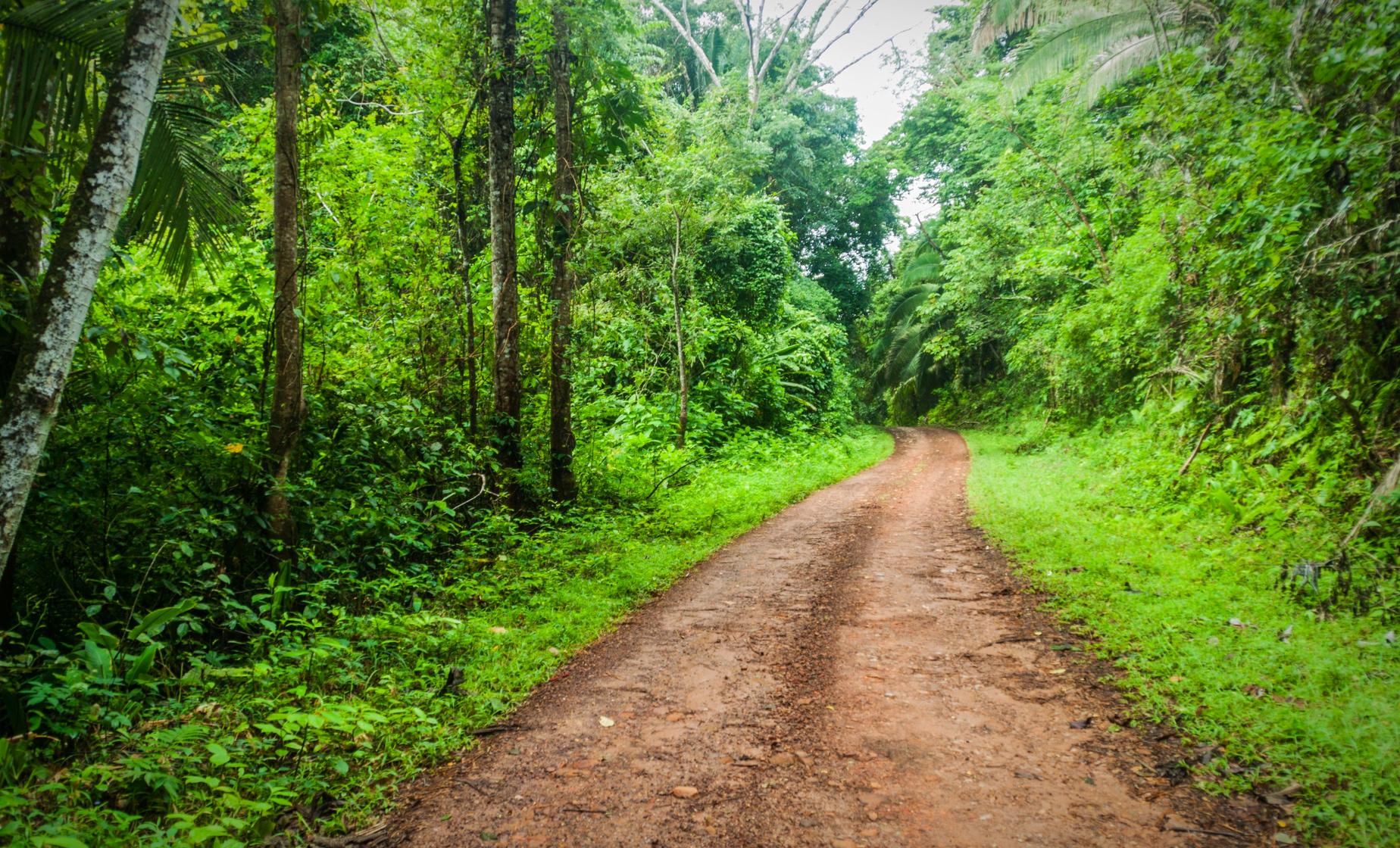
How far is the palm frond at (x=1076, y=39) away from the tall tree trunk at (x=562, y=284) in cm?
1062

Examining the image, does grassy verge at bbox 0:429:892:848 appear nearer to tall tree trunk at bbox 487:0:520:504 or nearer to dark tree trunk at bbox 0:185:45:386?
tall tree trunk at bbox 487:0:520:504

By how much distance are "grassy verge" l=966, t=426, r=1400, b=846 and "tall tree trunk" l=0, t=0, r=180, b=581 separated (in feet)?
18.5

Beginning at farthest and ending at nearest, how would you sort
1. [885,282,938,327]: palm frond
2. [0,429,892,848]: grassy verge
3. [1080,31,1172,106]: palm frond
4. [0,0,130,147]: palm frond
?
1. [885,282,938,327]: palm frond
2. [1080,31,1172,106]: palm frond
3. [0,0,130,147]: palm frond
4. [0,429,892,848]: grassy verge

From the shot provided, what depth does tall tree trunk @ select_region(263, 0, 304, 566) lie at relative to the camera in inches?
203

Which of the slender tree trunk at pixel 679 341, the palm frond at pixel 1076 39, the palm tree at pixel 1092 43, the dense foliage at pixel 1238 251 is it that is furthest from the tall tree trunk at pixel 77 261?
the palm frond at pixel 1076 39

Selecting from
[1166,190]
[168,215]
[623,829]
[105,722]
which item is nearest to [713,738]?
[623,829]

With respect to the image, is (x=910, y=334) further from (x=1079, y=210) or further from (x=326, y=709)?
(x=326, y=709)

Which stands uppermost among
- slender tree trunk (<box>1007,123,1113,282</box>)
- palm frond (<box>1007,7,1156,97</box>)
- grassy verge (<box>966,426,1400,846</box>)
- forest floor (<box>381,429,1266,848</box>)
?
palm frond (<box>1007,7,1156,97</box>)

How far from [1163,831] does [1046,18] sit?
56.7ft

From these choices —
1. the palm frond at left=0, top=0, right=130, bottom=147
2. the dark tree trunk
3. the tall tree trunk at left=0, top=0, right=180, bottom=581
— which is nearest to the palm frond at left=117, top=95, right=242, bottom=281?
the palm frond at left=0, top=0, right=130, bottom=147

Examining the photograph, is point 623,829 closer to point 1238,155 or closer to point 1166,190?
point 1238,155

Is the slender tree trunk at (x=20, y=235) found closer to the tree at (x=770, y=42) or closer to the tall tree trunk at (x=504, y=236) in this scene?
the tall tree trunk at (x=504, y=236)

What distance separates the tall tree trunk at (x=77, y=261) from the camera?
2.98 metres

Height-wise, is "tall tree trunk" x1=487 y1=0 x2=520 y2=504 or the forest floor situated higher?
"tall tree trunk" x1=487 y1=0 x2=520 y2=504
